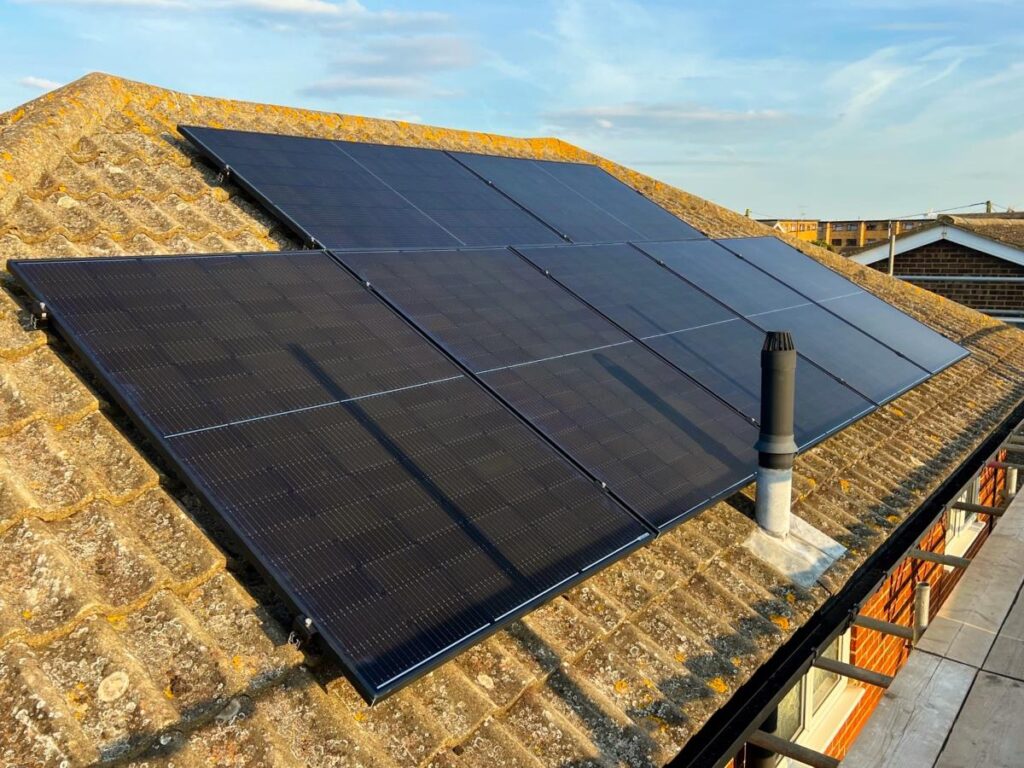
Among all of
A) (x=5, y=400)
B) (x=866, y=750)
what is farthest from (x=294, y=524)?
(x=866, y=750)

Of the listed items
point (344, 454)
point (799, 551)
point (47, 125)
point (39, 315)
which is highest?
point (47, 125)

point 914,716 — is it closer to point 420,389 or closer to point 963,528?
point 420,389

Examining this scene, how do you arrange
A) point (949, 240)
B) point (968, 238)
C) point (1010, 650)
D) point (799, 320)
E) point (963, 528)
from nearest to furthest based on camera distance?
point (1010, 650)
point (799, 320)
point (963, 528)
point (968, 238)
point (949, 240)

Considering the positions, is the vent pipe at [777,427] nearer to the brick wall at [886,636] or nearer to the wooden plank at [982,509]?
the brick wall at [886,636]

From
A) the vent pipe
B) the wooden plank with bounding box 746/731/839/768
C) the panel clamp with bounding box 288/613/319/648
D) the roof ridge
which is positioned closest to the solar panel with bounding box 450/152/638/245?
the vent pipe

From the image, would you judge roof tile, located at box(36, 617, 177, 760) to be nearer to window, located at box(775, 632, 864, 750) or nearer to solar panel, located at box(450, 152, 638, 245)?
window, located at box(775, 632, 864, 750)

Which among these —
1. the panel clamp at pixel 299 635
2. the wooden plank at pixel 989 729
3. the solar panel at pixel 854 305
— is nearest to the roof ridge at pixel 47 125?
the panel clamp at pixel 299 635

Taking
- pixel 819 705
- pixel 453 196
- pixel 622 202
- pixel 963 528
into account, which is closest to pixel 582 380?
pixel 453 196
